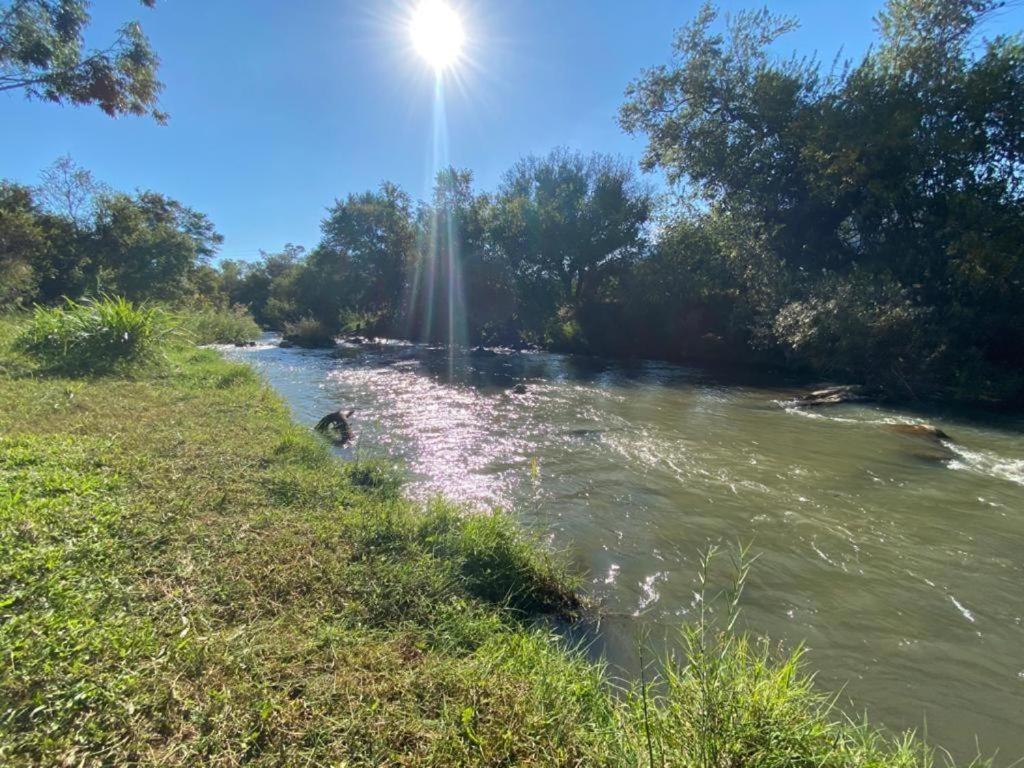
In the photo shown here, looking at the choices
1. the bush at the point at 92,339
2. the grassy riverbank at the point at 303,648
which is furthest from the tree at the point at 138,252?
the grassy riverbank at the point at 303,648

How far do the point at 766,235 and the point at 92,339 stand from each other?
2521 centimetres

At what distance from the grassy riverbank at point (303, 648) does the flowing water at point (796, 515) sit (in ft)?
1.95

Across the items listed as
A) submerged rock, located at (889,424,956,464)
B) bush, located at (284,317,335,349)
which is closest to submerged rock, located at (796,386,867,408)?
submerged rock, located at (889,424,956,464)

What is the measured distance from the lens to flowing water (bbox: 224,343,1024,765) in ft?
11.0

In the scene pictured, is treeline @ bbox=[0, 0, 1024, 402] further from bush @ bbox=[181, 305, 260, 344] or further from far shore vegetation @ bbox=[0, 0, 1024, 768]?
bush @ bbox=[181, 305, 260, 344]

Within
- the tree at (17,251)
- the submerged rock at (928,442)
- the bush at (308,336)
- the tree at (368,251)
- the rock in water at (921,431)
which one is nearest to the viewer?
the submerged rock at (928,442)

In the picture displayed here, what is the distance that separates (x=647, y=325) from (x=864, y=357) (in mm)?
12902

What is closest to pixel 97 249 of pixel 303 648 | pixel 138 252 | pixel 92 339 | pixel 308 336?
pixel 138 252

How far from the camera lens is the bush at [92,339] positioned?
390 inches

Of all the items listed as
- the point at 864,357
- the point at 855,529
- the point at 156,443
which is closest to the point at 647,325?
the point at 864,357

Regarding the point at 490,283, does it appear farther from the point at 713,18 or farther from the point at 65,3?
the point at 65,3

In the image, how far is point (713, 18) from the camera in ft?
70.3

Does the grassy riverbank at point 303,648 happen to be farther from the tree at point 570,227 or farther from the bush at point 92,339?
the tree at point 570,227

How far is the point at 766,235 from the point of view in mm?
21625
